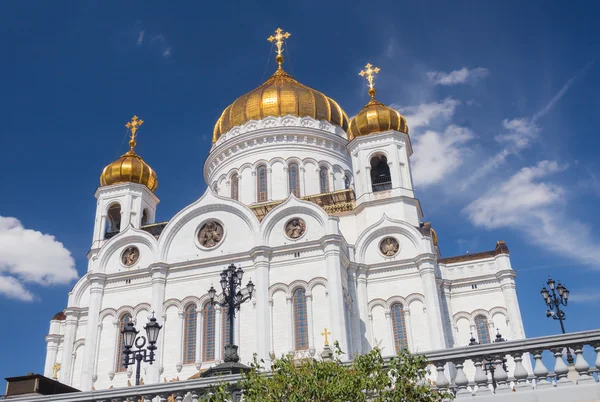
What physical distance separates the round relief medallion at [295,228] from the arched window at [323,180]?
7.42 m

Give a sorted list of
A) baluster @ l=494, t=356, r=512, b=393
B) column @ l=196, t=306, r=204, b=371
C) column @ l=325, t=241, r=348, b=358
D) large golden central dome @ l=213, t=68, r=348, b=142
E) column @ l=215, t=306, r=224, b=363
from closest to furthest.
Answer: baluster @ l=494, t=356, r=512, b=393 → column @ l=325, t=241, r=348, b=358 → column @ l=215, t=306, r=224, b=363 → column @ l=196, t=306, r=204, b=371 → large golden central dome @ l=213, t=68, r=348, b=142

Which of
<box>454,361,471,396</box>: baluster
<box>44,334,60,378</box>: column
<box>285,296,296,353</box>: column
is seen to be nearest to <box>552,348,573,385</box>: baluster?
<box>454,361,471,396</box>: baluster

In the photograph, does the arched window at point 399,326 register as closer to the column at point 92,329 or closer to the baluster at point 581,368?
the column at point 92,329

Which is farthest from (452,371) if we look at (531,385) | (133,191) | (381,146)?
(133,191)

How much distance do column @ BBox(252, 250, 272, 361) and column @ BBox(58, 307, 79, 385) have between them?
10.6 meters

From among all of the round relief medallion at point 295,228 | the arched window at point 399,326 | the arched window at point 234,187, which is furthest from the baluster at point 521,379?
the arched window at point 234,187

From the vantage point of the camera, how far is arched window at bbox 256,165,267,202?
3388cm

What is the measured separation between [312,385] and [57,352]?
Answer: 2732 cm

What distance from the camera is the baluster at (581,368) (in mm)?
8172

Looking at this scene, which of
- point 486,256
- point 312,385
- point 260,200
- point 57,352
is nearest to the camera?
point 312,385

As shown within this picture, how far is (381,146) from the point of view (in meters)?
30.6

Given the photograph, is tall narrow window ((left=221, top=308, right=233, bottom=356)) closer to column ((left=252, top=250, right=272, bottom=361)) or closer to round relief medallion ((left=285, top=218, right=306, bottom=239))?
column ((left=252, top=250, right=272, bottom=361))

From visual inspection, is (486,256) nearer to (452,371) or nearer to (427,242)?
(427,242)

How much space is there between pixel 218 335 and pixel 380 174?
11.8 m
